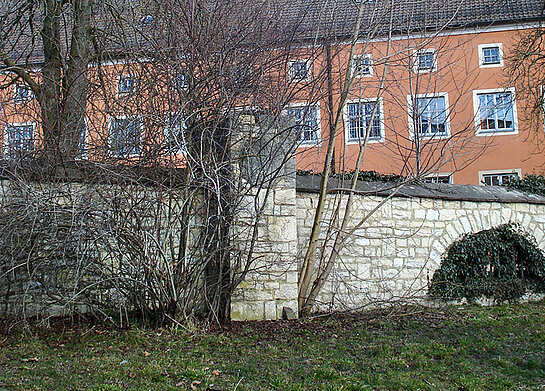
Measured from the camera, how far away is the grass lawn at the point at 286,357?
461 centimetres

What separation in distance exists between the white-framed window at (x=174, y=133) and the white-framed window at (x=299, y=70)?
171cm

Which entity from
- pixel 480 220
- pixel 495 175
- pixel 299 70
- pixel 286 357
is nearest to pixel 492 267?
pixel 480 220

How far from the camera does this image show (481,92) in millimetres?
18844

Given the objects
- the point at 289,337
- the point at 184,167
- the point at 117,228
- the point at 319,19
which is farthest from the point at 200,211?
the point at 319,19

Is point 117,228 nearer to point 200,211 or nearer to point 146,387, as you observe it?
point 200,211

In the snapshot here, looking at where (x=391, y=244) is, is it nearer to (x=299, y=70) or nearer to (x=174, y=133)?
(x=299, y=70)

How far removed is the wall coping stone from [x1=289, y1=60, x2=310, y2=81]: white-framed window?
1.55 metres

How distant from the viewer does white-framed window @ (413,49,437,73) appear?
27.6 feet

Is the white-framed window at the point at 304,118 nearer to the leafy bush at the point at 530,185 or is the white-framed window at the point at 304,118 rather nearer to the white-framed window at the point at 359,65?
the white-framed window at the point at 359,65

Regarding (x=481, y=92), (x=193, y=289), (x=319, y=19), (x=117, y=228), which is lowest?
(x=193, y=289)

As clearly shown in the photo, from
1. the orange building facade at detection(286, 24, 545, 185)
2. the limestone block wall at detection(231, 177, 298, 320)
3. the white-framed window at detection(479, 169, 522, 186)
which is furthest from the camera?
the white-framed window at detection(479, 169, 522, 186)

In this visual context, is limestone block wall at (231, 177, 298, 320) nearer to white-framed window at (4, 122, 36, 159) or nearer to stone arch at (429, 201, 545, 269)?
white-framed window at (4, 122, 36, 159)

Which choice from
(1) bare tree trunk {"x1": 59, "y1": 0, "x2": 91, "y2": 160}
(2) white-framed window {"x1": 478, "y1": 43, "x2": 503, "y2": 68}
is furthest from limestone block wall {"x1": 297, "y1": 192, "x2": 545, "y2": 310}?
(2) white-framed window {"x1": 478, "y1": 43, "x2": 503, "y2": 68}

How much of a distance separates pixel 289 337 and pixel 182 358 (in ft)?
4.67
